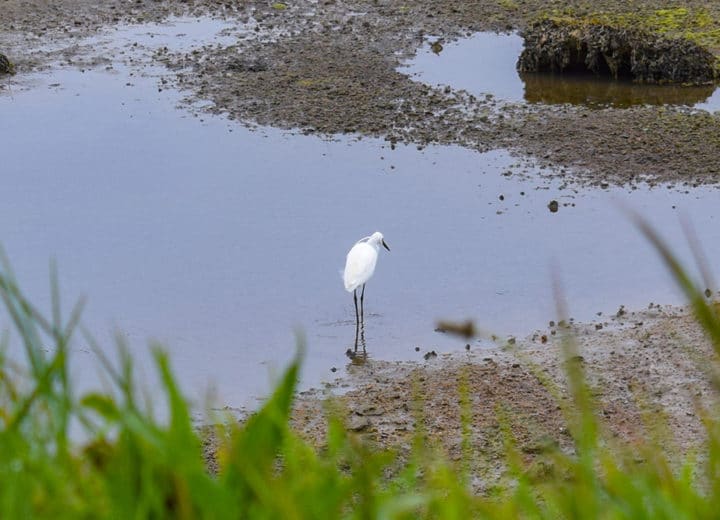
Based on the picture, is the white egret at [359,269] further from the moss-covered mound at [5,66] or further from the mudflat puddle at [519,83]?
the moss-covered mound at [5,66]

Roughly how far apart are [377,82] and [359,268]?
6365 millimetres

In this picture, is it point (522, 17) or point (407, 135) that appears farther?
point (522, 17)

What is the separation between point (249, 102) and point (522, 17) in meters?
5.38

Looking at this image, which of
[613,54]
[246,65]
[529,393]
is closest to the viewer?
[529,393]

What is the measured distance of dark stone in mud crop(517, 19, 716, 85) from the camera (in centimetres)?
1555

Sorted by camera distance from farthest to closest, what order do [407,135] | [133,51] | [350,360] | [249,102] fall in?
[133,51] < [249,102] < [407,135] < [350,360]

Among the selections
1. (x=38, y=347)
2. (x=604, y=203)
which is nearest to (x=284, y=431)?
(x=38, y=347)

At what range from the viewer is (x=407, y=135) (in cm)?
1390

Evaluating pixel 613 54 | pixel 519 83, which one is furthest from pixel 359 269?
pixel 613 54

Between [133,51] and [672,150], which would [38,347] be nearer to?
[672,150]

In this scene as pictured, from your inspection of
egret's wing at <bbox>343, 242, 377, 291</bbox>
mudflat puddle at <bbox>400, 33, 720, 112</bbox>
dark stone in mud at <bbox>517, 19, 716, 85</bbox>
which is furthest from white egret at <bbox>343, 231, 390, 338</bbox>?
dark stone in mud at <bbox>517, 19, 716, 85</bbox>

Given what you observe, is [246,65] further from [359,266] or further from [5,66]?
[359,266]

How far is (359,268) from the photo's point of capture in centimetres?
958

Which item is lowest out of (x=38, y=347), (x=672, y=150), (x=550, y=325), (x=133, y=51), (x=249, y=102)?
(x=38, y=347)
